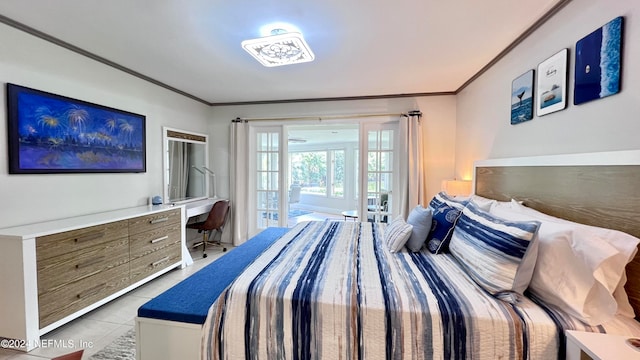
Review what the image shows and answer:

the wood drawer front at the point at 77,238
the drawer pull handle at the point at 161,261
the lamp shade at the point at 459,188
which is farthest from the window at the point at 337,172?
the wood drawer front at the point at 77,238

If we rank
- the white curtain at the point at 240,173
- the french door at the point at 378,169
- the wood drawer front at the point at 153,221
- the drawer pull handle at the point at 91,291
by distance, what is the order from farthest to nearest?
the white curtain at the point at 240,173 < the french door at the point at 378,169 < the wood drawer front at the point at 153,221 < the drawer pull handle at the point at 91,291

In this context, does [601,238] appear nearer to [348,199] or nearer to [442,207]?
[442,207]

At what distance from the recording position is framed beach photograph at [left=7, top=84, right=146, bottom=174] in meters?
2.05

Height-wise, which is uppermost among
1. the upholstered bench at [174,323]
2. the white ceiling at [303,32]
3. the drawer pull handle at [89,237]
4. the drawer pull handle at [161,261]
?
the white ceiling at [303,32]

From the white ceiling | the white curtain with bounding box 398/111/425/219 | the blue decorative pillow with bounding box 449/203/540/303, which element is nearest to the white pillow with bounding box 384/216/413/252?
the blue decorative pillow with bounding box 449/203/540/303

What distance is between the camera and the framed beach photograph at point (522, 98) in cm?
207

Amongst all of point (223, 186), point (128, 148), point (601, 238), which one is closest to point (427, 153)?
point (601, 238)

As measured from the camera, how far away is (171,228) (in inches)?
125

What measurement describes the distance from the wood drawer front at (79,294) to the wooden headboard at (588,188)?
11.7 feet

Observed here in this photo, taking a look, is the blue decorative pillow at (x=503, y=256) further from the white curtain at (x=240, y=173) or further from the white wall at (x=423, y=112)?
the white curtain at (x=240, y=173)

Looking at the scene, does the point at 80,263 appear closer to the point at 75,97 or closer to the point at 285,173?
the point at 75,97

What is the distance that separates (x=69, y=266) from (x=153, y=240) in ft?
2.79

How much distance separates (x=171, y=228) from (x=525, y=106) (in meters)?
3.86

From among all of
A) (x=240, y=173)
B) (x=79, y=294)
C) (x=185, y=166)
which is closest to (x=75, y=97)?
(x=185, y=166)
